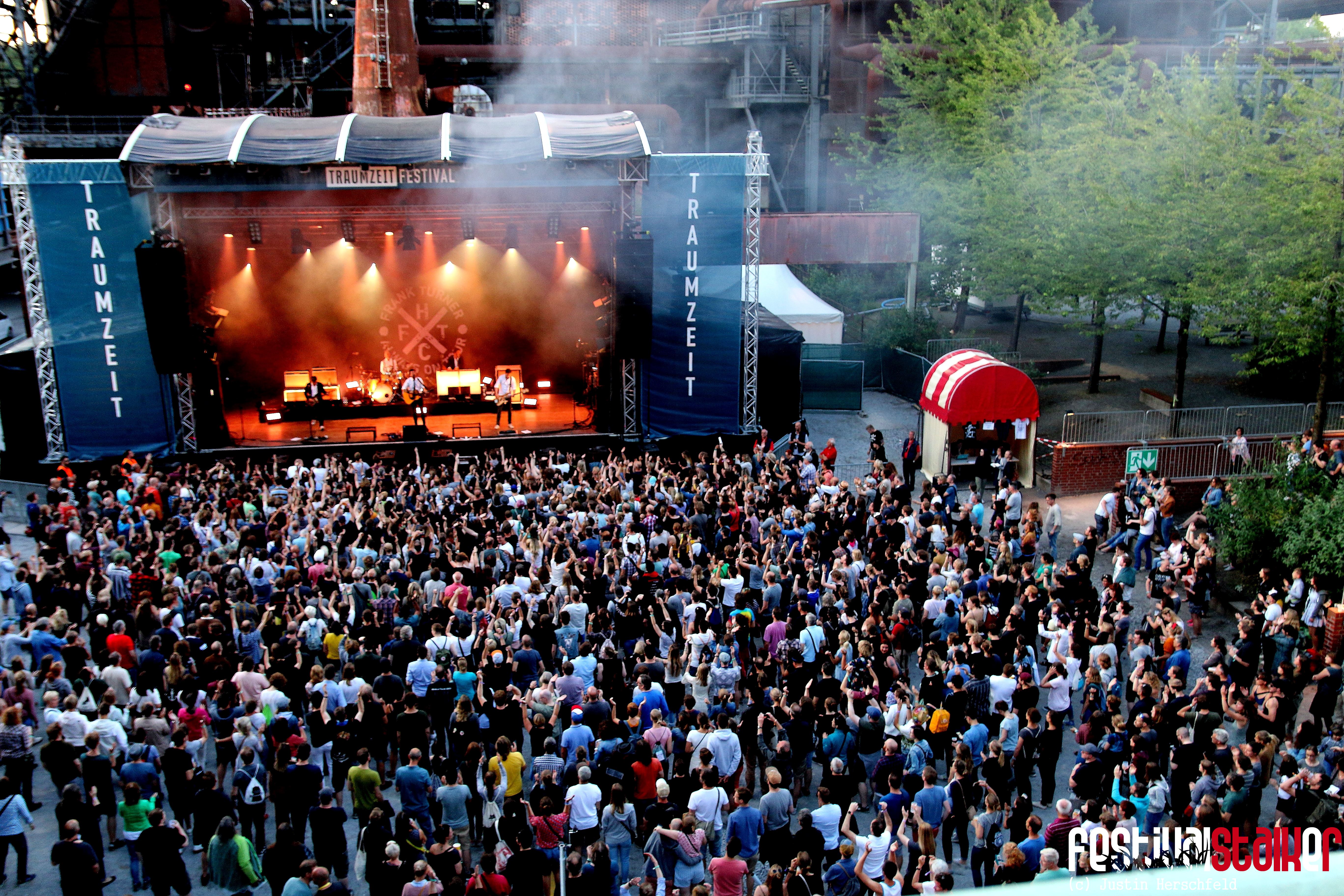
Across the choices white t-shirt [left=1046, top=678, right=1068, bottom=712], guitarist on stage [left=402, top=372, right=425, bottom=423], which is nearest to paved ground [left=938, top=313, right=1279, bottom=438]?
white t-shirt [left=1046, top=678, right=1068, bottom=712]

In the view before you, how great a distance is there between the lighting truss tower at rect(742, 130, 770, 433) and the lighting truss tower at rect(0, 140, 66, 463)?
1300cm

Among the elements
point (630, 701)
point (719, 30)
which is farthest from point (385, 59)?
point (630, 701)

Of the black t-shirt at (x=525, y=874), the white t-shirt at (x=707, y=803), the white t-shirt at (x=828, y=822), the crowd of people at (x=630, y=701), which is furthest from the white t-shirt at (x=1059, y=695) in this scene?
the black t-shirt at (x=525, y=874)

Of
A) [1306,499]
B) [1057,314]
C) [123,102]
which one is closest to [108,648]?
[1306,499]

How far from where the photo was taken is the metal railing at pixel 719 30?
34.4m

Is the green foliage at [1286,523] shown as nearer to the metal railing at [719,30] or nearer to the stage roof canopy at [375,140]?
the stage roof canopy at [375,140]

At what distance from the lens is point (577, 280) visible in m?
25.8

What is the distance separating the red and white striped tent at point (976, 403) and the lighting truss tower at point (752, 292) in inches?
142

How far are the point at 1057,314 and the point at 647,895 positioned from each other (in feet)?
104

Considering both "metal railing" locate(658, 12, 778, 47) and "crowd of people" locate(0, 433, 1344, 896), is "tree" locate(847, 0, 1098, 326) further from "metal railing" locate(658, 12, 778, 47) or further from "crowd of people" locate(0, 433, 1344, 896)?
"crowd of people" locate(0, 433, 1344, 896)

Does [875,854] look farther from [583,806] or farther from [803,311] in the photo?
[803,311]

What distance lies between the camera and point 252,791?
8742 mm

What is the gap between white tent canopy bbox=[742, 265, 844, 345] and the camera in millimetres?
27297

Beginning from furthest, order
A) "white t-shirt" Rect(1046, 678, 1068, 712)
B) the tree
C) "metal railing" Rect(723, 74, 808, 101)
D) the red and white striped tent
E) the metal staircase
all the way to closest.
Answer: "metal railing" Rect(723, 74, 808, 101), the metal staircase, the tree, the red and white striped tent, "white t-shirt" Rect(1046, 678, 1068, 712)
